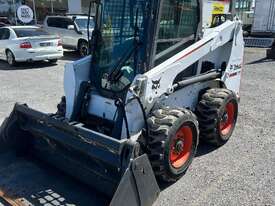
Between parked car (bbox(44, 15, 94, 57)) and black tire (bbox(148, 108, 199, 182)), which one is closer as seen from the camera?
black tire (bbox(148, 108, 199, 182))

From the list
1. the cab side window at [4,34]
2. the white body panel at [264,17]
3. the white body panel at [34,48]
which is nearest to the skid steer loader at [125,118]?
the white body panel at [34,48]

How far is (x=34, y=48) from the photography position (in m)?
13.0

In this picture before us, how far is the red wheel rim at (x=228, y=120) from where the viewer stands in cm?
554

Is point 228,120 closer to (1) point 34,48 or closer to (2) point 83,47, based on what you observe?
(1) point 34,48

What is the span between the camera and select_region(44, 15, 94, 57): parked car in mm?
15375

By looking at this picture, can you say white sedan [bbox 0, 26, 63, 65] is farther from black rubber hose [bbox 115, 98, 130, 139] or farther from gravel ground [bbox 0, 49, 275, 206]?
black rubber hose [bbox 115, 98, 130, 139]

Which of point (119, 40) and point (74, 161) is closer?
point (74, 161)

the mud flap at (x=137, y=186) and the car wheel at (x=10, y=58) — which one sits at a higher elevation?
the mud flap at (x=137, y=186)

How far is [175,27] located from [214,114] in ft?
4.54

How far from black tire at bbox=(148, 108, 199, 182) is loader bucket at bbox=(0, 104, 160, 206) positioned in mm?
393

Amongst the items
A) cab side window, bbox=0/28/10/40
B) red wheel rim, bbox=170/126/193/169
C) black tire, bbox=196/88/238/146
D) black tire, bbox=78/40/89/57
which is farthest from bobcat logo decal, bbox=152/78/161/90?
black tire, bbox=78/40/89/57

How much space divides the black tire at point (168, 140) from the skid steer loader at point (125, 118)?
0.01m

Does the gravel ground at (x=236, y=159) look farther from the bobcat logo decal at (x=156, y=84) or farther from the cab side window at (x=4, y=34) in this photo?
the cab side window at (x=4, y=34)

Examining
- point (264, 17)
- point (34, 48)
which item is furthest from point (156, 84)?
point (264, 17)
